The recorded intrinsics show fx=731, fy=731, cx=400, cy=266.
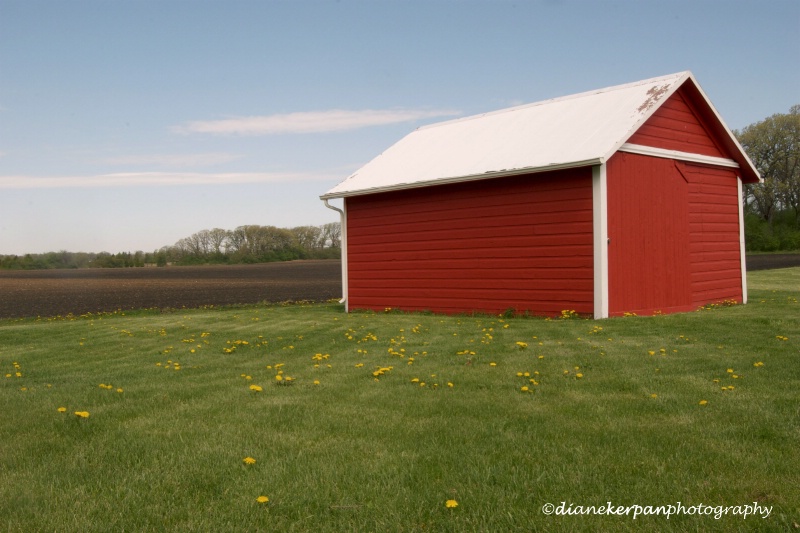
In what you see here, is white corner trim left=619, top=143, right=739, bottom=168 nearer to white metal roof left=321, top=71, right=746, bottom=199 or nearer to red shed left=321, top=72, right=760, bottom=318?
red shed left=321, top=72, right=760, bottom=318

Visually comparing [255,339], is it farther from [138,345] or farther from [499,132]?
[499,132]

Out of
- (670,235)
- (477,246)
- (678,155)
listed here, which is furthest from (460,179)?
(678,155)

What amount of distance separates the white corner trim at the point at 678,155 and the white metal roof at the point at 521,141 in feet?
1.71

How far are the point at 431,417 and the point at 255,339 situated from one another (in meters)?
7.04

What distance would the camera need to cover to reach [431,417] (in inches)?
249

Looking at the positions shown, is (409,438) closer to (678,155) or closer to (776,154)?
(678,155)

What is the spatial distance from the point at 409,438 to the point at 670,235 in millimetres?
13091

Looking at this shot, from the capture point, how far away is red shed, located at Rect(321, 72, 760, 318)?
15.6 m

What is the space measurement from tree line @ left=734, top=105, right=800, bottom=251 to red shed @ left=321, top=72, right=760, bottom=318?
177 ft

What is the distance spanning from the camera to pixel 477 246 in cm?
1744

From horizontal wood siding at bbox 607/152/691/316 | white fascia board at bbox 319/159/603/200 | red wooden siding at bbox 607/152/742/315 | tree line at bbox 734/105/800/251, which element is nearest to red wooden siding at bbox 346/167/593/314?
white fascia board at bbox 319/159/603/200

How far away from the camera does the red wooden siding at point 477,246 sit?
15758mm

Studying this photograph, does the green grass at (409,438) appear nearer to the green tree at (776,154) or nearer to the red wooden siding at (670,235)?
the red wooden siding at (670,235)

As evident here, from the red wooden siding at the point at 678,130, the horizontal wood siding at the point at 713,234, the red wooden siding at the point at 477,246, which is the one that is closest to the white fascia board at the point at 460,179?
the red wooden siding at the point at 477,246
